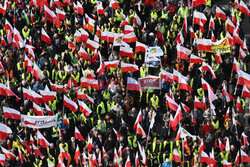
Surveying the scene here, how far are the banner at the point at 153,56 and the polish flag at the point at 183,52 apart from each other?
848 millimetres

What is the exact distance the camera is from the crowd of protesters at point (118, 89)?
36.1 meters

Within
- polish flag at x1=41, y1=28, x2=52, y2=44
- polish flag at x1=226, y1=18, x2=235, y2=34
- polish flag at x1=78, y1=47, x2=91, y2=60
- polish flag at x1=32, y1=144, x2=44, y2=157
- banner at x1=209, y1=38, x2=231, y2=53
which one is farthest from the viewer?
polish flag at x1=41, y1=28, x2=52, y2=44

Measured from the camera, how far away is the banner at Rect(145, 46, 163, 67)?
130 ft

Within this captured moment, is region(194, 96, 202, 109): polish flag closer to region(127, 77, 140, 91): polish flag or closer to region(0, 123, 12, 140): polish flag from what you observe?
region(127, 77, 140, 91): polish flag

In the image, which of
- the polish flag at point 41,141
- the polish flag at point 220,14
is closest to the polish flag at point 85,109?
the polish flag at point 41,141

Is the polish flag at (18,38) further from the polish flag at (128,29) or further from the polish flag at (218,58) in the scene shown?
the polish flag at (218,58)

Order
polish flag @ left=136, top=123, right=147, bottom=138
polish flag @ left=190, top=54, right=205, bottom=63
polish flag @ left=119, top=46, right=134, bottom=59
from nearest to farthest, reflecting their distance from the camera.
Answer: polish flag @ left=136, top=123, right=147, bottom=138 → polish flag @ left=190, top=54, right=205, bottom=63 → polish flag @ left=119, top=46, right=134, bottom=59

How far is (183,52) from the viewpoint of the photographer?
3916cm

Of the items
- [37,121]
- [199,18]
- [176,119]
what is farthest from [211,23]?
[37,121]

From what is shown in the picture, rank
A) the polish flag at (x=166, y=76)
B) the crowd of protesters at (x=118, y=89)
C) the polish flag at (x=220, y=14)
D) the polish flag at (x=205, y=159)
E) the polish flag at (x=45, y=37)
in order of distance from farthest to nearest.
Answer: the polish flag at (x=45, y=37) < the polish flag at (x=220, y=14) < the polish flag at (x=166, y=76) < the crowd of protesters at (x=118, y=89) < the polish flag at (x=205, y=159)

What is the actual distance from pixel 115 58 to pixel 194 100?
4.31 meters

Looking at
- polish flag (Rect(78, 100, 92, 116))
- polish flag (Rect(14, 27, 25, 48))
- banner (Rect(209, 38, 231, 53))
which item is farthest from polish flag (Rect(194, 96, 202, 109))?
polish flag (Rect(14, 27, 25, 48))

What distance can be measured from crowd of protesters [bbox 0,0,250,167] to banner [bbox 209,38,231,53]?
433 millimetres

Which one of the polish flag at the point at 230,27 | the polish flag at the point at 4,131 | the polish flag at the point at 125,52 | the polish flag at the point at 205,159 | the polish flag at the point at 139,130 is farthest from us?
the polish flag at the point at 230,27
